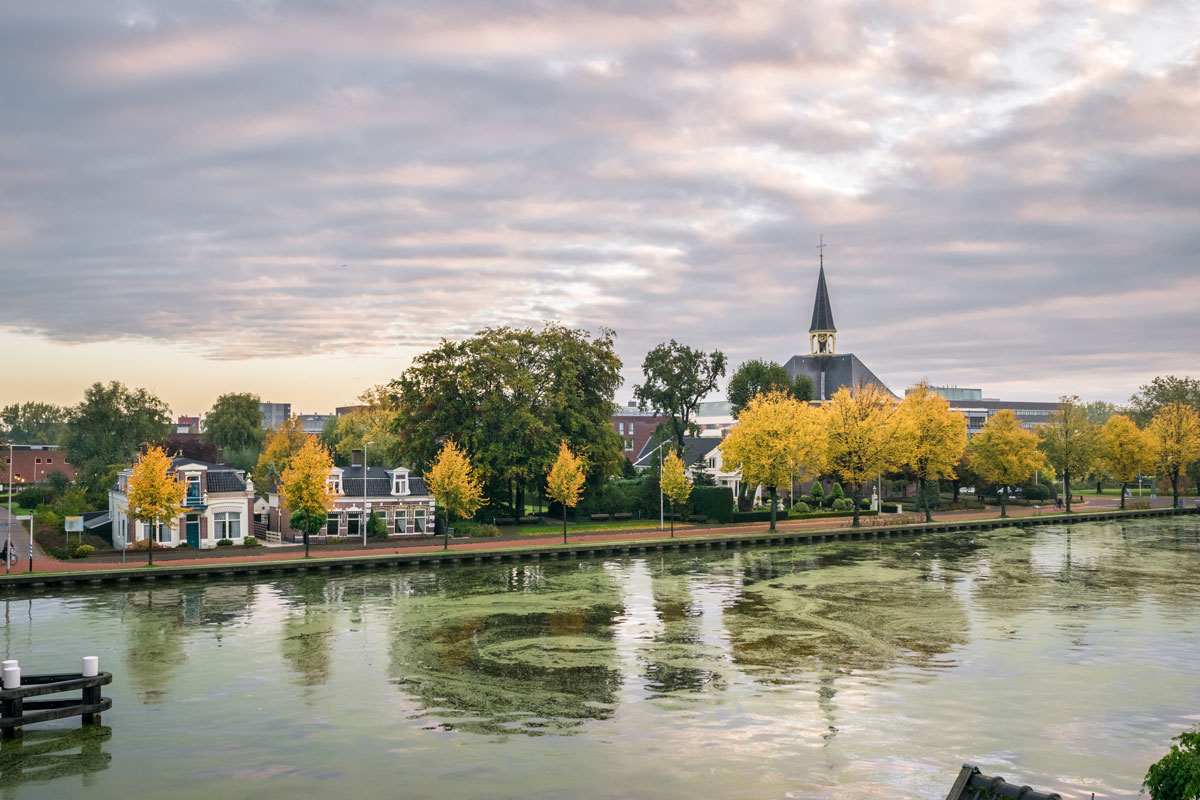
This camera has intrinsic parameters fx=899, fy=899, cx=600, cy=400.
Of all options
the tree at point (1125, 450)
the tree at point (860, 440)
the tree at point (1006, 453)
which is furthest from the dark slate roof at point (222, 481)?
the tree at point (1125, 450)

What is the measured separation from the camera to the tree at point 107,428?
98.6 meters

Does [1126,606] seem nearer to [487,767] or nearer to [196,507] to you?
[487,767]

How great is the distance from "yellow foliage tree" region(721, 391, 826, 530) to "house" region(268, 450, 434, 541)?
89.7 ft

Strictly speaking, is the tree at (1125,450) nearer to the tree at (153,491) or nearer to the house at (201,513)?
the house at (201,513)

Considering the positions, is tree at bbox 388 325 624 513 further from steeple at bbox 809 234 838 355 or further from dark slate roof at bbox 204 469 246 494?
steeple at bbox 809 234 838 355

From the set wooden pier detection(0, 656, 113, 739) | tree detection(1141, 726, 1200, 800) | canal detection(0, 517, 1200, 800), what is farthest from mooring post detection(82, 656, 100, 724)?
tree detection(1141, 726, 1200, 800)

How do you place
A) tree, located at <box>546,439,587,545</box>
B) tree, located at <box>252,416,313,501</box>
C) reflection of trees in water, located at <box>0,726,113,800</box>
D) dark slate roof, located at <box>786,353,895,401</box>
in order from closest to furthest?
1. reflection of trees in water, located at <box>0,726,113,800</box>
2. tree, located at <box>546,439,587,545</box>
3. tree, located at <box>252,416,313,501</box>
4. dark slate roof, located at <box>786,353,895,401</box>

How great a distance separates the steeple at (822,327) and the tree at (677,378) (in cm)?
2921

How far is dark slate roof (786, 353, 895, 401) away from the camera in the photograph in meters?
121

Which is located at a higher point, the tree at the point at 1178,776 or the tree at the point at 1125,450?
the tree at the point at 1125,450

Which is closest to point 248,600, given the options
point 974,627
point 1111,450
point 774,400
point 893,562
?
point 974,627

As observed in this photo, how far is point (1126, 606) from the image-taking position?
4269cm

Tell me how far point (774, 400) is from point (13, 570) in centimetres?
6363

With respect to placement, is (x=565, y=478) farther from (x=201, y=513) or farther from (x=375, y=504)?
(x=201, y=513)
